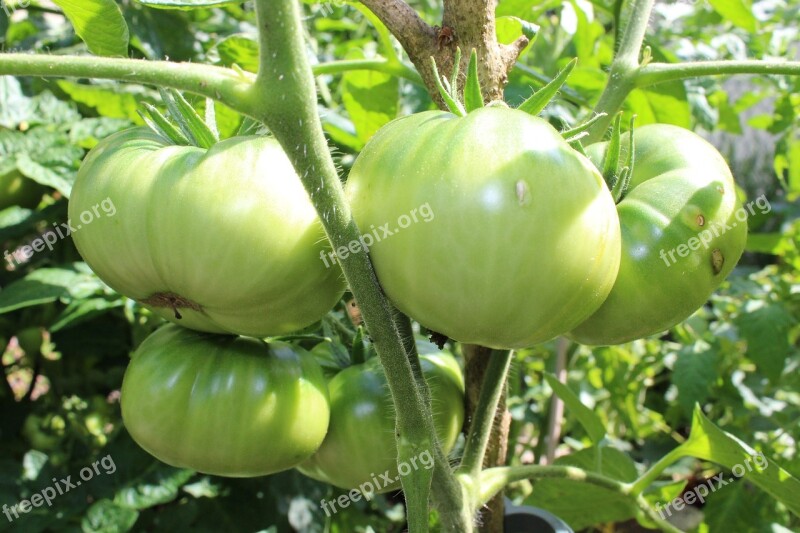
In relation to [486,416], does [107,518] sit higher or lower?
lower

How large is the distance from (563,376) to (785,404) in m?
0.53

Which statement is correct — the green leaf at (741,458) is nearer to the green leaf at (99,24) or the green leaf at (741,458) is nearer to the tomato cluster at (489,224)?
the tomato cluster at (489,224)

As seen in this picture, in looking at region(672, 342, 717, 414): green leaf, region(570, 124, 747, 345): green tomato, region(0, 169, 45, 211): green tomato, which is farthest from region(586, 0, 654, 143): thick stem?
region(0, 169, 45, 211): green tomato

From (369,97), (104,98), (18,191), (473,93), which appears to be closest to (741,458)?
(473,93)

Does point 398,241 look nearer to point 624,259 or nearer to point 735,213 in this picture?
point 624,259

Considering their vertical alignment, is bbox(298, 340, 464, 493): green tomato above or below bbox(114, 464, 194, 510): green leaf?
above

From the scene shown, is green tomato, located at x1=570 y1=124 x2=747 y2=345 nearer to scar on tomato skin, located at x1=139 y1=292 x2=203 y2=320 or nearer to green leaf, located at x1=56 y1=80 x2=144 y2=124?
scar on tomato skin, located at x1=139 y1=292 x2=203 y2=320

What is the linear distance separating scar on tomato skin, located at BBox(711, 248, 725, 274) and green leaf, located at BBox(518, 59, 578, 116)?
0.19 meters

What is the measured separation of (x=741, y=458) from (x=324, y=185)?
1.83ft

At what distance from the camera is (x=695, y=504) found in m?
1.72

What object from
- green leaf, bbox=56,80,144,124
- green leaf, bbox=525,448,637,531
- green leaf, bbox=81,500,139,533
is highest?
green leaf, bbox=56,80,144,124

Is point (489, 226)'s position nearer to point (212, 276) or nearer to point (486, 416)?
point (212, 276)

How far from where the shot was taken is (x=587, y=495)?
96cm

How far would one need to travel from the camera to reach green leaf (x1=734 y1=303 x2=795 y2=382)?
1208 millimetres
